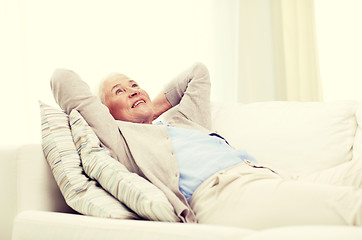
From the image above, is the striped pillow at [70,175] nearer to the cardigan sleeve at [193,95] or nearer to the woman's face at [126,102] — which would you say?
the woman's face at [126,102]

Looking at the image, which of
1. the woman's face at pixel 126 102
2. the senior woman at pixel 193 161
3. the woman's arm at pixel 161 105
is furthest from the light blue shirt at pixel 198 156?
the woman's arm at pixel 161 105

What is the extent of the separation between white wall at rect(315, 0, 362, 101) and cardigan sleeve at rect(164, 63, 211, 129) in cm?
155

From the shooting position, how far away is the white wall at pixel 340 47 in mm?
3158

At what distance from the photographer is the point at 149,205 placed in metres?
1.18

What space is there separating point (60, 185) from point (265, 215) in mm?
607

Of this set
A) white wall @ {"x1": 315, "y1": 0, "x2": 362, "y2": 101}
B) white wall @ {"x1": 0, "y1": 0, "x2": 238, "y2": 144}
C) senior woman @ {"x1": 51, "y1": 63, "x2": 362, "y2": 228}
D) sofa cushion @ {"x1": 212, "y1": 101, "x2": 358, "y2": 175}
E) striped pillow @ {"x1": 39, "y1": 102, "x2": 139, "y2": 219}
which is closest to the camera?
senior woman @ {"x1": 51, "y1": 63, "x2": 362, "y2": 228}

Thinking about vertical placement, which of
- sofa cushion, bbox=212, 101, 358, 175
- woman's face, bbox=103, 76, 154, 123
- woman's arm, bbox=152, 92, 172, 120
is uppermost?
woman's face, bbox=103, 76, 154, 123

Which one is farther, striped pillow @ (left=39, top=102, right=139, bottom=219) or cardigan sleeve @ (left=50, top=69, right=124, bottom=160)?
cardigan sleeve @ (left=50, top=69, right=124, bottom=160)

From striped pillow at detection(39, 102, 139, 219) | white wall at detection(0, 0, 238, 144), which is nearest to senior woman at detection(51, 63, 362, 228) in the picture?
striped pillow at detection(39, 102, 139, 219)

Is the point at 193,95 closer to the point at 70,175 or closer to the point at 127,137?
the point at 127,137

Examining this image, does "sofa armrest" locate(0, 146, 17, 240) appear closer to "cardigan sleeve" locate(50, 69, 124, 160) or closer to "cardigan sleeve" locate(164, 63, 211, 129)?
"cardigan sleeve" locate(50, 69, 124, 160)

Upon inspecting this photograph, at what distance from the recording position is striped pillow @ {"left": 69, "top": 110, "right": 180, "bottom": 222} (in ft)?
3.89

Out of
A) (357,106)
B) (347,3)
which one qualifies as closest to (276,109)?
(357,106)

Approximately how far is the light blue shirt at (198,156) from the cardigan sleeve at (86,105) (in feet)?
0.70
